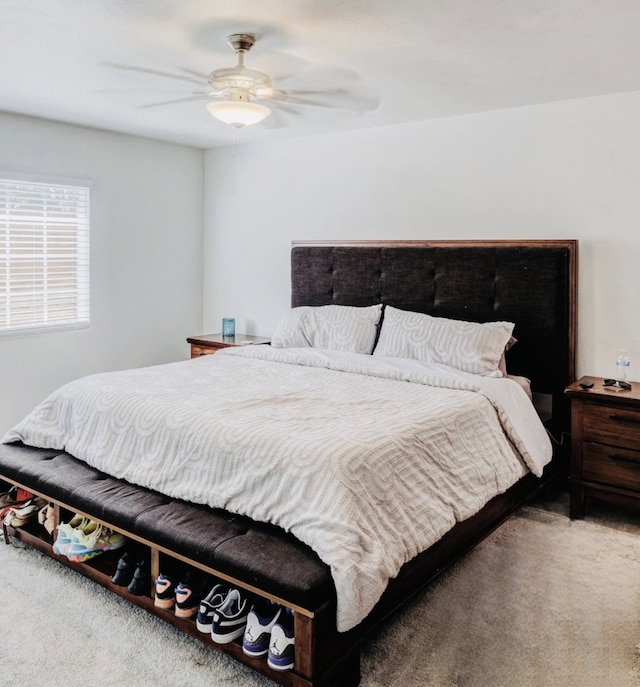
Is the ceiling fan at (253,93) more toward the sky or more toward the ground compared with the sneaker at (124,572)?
more toward the sky

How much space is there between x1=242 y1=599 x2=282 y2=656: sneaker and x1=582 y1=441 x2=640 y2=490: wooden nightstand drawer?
195 centimetres

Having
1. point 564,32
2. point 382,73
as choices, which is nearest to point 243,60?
point 382,73

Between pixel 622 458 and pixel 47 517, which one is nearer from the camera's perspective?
pixel 47 517

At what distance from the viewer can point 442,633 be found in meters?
2.18

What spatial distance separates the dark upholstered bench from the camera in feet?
5.93

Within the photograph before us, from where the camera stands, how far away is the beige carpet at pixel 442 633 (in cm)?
195

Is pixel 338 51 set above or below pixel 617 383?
above

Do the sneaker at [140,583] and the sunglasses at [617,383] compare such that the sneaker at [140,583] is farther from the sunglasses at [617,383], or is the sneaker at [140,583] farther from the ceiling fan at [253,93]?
the sunglasses at [617,383]

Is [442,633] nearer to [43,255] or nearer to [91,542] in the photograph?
[91,542]

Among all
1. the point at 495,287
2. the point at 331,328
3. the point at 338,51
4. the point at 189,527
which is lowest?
the point at 189,527

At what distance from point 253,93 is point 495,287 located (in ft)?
6.01

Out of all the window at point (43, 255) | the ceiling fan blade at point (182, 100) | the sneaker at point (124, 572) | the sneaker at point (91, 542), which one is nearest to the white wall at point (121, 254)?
the window at point (43, 255)

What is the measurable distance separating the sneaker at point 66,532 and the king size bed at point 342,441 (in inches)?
2.6

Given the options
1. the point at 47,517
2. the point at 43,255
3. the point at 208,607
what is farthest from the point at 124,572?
the point at 43,255
